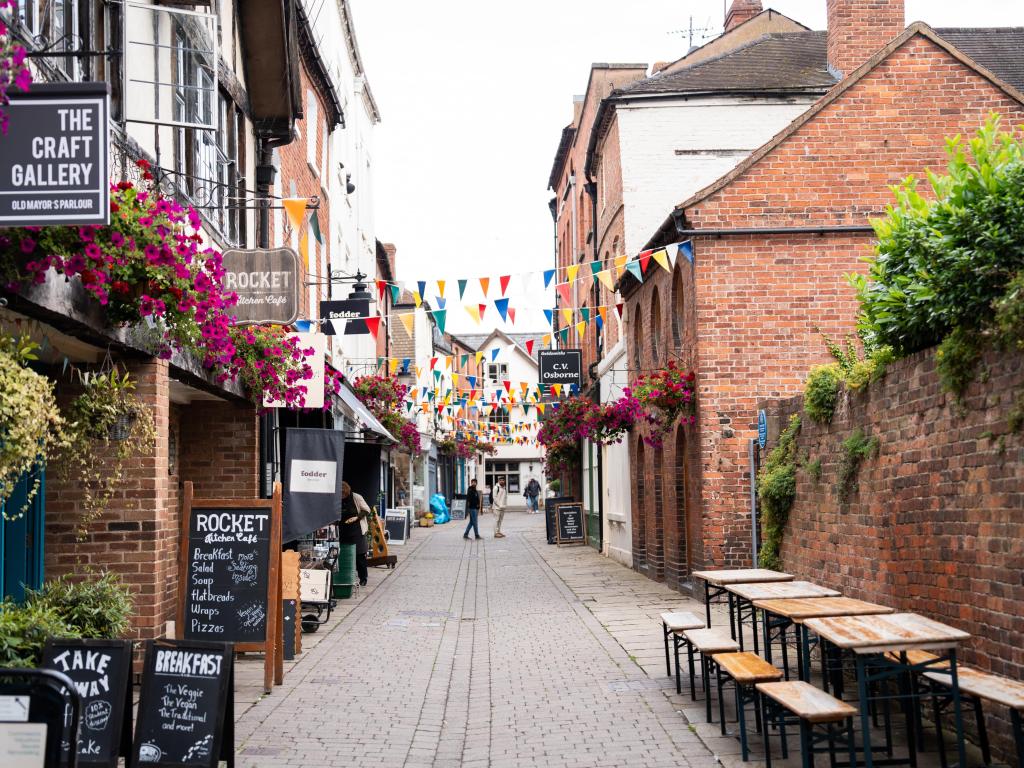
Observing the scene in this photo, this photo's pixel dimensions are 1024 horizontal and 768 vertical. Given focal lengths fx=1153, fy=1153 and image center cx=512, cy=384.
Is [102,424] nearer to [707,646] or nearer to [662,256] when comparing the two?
[707,646]

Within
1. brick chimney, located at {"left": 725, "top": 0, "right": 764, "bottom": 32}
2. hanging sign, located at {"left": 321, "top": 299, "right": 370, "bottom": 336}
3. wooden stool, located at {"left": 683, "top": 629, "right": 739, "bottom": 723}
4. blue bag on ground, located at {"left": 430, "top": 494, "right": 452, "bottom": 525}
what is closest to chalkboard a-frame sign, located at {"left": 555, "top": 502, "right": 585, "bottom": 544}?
brick chimney, located at {"left": 725, "top": 0, "right": 764, "bottom": 32}

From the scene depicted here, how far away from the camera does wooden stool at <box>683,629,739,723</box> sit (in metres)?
8.25

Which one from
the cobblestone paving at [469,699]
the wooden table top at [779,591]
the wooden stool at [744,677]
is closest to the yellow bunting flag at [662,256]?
the cobblestone paving at [469,699]

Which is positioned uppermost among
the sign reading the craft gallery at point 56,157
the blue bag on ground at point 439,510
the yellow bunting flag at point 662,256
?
the yellow bunting flag at point 662,256

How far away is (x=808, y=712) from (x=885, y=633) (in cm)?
70

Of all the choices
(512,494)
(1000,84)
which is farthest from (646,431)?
(512,494)

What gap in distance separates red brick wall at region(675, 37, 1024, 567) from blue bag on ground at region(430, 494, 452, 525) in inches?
1364

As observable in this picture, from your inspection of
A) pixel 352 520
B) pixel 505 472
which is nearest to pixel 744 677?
pixel 352 520

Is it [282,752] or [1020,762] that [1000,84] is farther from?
[282,752]

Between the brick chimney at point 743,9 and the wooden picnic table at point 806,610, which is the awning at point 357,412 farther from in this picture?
the brick chimney at point 743,9

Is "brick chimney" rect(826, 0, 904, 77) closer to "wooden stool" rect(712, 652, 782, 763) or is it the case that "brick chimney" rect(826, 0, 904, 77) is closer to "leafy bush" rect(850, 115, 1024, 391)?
"leafy bush" rect(850, 115, 1024, 391)

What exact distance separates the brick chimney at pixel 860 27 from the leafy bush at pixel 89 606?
49.7 feet

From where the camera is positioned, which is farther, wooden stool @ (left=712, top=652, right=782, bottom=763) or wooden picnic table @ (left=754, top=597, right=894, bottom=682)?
wooden picnic table @ (left=754, top=597, right=894, bottom=682)

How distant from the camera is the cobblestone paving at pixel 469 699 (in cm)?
747
